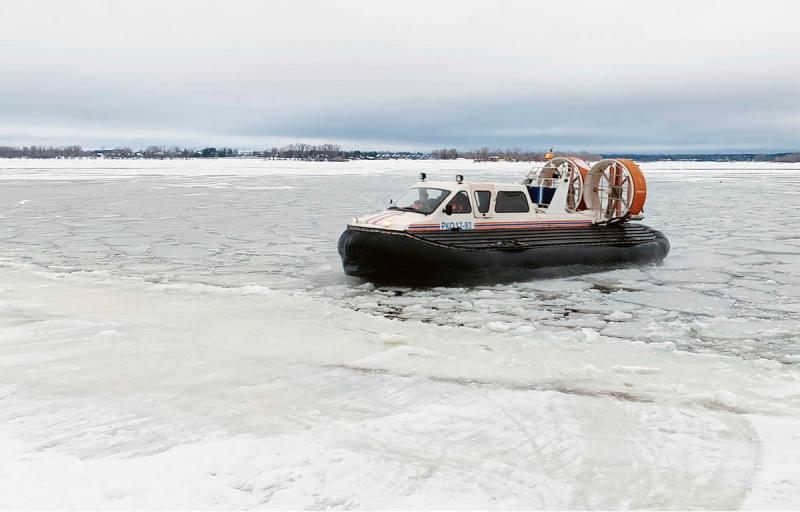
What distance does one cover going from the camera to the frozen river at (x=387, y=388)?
3271 mm

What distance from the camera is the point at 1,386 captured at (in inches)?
178

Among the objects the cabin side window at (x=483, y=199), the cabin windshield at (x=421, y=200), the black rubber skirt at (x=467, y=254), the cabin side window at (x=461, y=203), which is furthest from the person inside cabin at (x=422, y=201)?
the cabin side window at (x=483, y=199)

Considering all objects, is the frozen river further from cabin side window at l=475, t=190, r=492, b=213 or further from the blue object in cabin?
the blue object in cabin

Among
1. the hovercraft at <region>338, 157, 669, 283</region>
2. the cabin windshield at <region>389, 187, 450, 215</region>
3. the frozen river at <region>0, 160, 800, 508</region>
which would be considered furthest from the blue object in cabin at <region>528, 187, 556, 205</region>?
the cabin windshield at <region>389, 187, 450, 215</region>

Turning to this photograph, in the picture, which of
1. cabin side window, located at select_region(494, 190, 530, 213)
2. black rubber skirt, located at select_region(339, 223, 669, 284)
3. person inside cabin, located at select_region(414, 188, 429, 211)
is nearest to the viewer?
black rubber skirt, located at select_region(339, 223, 669, 284)

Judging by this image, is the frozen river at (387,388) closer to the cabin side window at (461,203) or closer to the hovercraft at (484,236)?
the hovercraft at (484,236)

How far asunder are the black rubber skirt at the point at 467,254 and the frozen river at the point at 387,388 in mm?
223

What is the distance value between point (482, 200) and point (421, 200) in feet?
2.61

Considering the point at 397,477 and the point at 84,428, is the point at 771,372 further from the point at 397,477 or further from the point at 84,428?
the point at 84,428

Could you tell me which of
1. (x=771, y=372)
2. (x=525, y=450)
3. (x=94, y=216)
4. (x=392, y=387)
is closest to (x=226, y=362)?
(x=392, y=387)

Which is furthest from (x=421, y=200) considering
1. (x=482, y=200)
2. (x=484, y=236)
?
(x=484, y=236)

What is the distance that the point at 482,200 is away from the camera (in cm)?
905

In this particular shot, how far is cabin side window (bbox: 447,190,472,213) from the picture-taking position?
8805mm

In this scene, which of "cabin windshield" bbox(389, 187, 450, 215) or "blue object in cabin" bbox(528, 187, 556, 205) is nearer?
"cabin windshield" bbox(389, 187, 450, 215)
